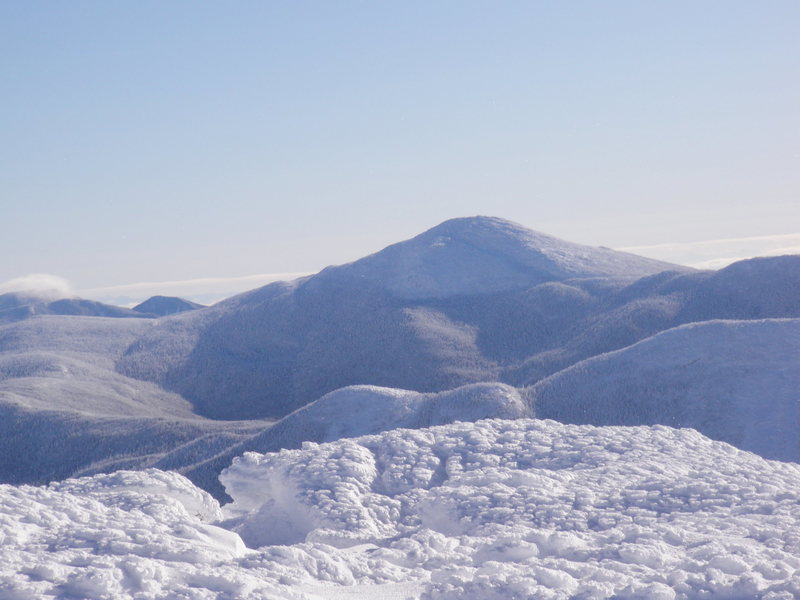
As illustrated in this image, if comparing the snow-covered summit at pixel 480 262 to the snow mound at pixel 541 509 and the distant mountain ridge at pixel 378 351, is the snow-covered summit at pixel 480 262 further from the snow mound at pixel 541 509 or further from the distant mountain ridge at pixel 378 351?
the snow mound at pixel 541 509

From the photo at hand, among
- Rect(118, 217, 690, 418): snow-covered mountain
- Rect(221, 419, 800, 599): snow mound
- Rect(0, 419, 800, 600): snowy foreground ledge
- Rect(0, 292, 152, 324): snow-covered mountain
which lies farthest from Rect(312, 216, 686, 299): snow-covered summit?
Rect(0, 419, 800, 600): snowy foreground ledge

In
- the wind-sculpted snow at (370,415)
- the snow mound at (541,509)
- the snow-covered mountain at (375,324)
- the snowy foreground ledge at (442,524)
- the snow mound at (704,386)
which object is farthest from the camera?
the snow-covered mountain at (375,324)

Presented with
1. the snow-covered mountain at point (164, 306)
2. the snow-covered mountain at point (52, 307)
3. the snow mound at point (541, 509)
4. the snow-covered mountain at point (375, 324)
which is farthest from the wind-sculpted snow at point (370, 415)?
the snow-covered mountain at point (164, 306)

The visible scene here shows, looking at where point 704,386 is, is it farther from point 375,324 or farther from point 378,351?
point 375,324

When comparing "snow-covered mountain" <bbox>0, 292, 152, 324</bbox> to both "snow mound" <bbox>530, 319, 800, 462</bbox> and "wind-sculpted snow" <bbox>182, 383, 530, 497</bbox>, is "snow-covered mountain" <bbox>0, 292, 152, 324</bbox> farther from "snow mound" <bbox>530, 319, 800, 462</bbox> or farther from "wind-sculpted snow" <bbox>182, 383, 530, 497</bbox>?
"snow mound" <bbox>530, 319, 800, 462</bbox>

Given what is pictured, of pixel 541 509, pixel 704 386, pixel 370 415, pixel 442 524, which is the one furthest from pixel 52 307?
pixel 541 509

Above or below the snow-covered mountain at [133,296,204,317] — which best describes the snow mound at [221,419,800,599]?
below

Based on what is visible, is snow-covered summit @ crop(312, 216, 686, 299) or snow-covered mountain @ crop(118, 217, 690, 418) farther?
snow-covered summit @ crop(312, 216, 686, 299)
